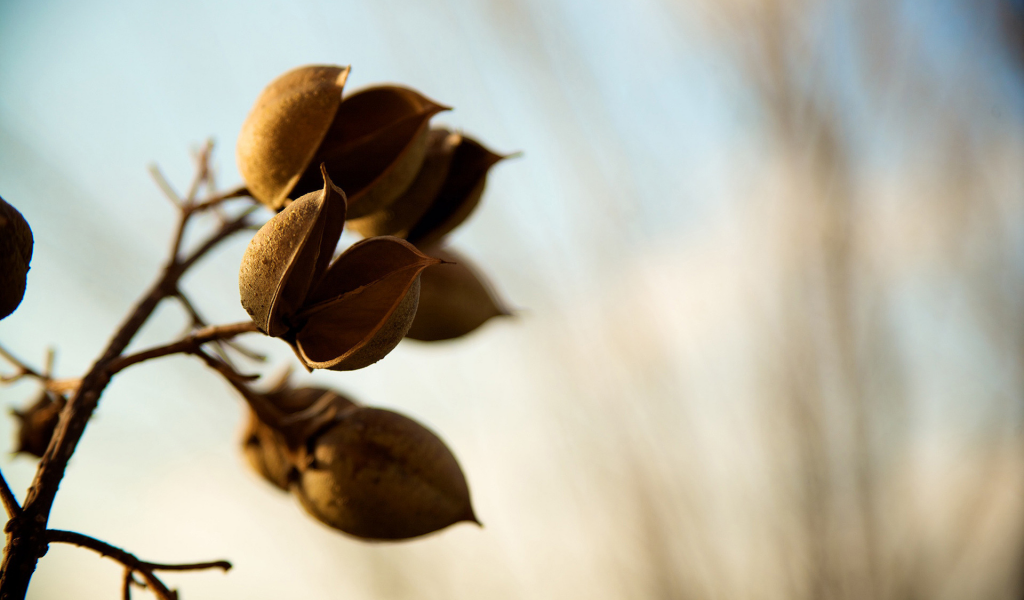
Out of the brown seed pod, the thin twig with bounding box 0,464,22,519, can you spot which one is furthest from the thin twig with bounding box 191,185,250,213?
the thin twig with bounding box 0,464,22,519

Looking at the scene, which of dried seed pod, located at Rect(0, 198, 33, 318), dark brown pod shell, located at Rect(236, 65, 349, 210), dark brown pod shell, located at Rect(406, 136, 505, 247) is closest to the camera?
dried seed pod, located at Rect(0, 198, 33, 318)

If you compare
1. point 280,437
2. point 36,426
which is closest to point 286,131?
point 280,437

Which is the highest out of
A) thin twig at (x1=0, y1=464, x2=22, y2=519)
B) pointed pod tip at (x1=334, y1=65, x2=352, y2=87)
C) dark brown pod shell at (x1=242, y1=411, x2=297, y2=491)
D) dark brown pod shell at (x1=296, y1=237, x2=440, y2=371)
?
pointed pod tip at (x1=334, y1=65, x2=352, y2=87)

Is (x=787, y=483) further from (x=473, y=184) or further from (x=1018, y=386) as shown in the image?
(x=473, y=184)

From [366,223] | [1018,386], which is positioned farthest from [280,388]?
[1018,386]

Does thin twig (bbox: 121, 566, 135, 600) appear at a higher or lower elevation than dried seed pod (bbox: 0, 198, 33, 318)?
lower

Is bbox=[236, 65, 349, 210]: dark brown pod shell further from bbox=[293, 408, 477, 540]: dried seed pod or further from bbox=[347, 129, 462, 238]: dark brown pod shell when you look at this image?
bbox=[293, 408, 477, 540]: dried seed pod

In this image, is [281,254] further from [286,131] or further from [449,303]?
[449,303]

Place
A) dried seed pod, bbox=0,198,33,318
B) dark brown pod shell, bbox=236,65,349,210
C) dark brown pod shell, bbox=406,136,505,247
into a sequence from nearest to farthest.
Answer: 1. dried seed pod, bbox=0,198,33,318
2. dark brown pod shell, bbox=236,65,349,210
3. dark brown pod shell, bbox=406,136,505,247
